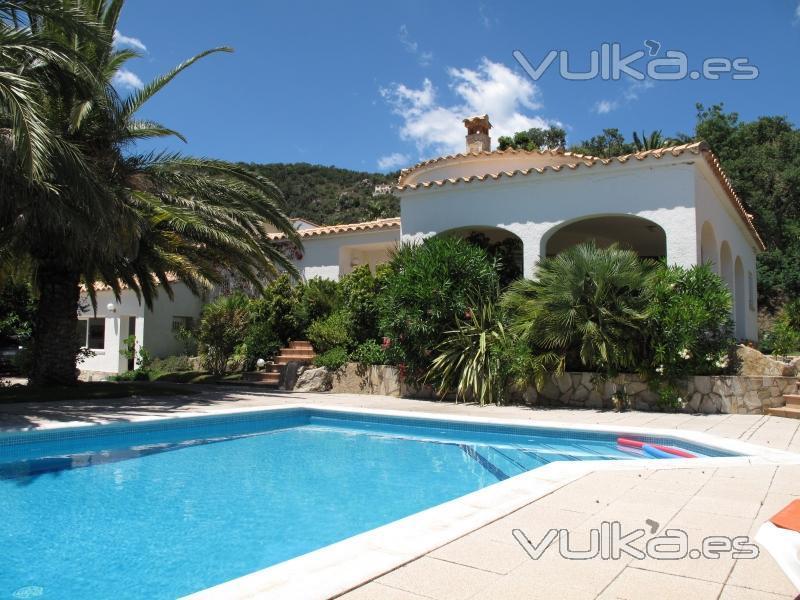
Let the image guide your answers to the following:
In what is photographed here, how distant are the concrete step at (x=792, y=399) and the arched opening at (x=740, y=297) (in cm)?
704

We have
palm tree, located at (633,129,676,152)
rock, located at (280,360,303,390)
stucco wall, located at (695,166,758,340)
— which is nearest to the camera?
stucco wall, located at (695,166,758,340)

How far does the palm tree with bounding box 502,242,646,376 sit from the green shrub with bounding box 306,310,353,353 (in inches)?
247

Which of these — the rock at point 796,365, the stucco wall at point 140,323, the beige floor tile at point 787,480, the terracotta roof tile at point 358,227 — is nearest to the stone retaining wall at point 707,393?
the rock at point 796,365

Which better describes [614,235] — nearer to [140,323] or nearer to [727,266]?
[727,266]

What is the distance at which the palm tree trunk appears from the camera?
14.6 m

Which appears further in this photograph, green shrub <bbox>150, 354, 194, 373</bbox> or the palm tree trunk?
green shrub <bbox>150, 354, 194, 373</bbox>

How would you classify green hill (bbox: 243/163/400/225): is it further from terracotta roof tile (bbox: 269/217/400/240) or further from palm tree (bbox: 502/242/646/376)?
palm tree (bbox: 502/242/646/376)

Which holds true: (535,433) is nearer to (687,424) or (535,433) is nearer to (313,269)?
(687,424)

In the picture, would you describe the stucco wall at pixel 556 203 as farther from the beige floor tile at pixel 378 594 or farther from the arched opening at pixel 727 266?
the beige floor tile at pixel 378 594

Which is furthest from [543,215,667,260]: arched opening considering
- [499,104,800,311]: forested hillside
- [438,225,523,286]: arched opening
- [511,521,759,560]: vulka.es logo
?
[511,521,759,560]: vulka.es logo

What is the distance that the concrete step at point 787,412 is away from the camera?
11047 mm

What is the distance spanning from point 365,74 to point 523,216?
256 inches

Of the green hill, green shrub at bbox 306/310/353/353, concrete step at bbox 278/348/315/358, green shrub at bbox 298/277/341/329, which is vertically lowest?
concrete step at bbox 278/348/315/358

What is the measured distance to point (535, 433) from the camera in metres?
10.3
